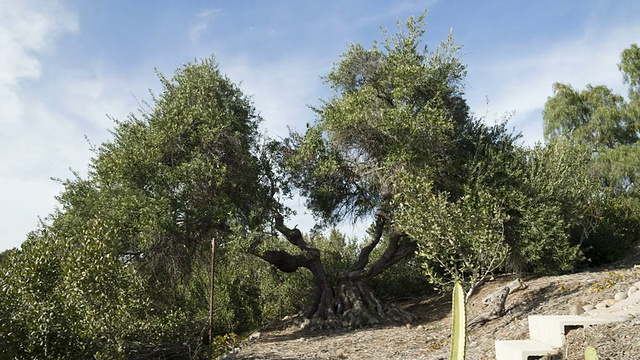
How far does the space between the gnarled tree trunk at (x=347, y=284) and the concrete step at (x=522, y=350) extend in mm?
7771

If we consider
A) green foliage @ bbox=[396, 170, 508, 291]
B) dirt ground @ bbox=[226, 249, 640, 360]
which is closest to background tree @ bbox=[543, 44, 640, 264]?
dirt ground @ bbox=[226, 249, 640, 360]

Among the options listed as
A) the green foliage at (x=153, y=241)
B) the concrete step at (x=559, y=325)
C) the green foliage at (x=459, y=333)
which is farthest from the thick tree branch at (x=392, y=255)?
the green foliage at (x=459, y=333)

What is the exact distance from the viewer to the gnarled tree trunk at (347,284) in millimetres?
15289

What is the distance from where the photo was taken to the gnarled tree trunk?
50.2 feet

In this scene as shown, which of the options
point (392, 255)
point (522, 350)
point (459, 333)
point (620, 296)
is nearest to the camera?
point (459, 333)

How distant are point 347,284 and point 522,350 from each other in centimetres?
1049

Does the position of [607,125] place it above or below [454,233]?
above

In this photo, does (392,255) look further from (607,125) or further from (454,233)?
(607,125)

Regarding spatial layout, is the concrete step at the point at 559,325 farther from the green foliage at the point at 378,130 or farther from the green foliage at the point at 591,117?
the green foliage at the point at 591,117

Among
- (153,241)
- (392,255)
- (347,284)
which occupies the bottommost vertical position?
(347,284)

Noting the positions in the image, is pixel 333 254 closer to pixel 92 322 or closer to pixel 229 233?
pixel 229 233

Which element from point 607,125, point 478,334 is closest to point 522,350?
point 478,334

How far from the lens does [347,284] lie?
16750mm

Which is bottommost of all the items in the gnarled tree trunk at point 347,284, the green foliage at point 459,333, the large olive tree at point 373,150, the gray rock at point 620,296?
the gray rock at point 620,296
